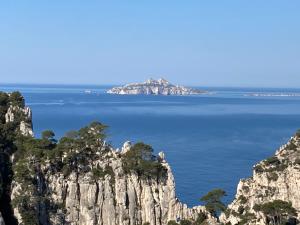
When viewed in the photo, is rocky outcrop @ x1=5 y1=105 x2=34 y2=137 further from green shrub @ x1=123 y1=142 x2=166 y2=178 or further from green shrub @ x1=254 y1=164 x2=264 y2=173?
green shrub @ x1=254 y1=164 x2=264 y2=173

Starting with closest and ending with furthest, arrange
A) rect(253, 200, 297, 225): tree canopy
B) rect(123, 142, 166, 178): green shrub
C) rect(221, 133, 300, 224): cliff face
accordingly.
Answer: rect(253, 200, 297, 225): tree canopy < rect(221, 133, 300, 224): cliff face < rect(123, 142, 166, 178): green shrub

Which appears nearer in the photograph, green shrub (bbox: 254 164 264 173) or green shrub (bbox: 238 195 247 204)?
green shrub (bbox: 238 195 247 204)

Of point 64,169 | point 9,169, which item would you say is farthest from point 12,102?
point 64,169

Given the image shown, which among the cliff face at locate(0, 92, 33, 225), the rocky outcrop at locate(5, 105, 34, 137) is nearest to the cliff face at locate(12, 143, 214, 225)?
the cliff face at locate(0, 92, 33, 225)

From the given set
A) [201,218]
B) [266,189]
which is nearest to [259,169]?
[266,189]

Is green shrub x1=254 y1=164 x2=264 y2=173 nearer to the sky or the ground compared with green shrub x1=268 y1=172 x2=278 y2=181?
nearer to the sky

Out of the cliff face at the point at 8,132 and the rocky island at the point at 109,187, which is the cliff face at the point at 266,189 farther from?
the cliff face at the point at 8,132

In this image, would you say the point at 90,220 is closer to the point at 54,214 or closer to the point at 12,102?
the point at 54,214
